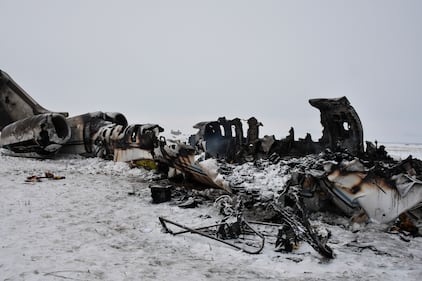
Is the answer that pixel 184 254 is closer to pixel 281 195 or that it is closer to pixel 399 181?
pixel 281 195

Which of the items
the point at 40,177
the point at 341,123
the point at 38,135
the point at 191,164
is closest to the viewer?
the point at 191,164

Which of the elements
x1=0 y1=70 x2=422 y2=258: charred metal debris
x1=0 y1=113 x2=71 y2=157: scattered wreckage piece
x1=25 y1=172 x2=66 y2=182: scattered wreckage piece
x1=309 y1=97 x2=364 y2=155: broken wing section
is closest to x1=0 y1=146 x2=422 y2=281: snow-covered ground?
x1=0 y1=70 x2=422 y2=258: charred metal debris

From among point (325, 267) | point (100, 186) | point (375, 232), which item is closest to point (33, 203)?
point (100, 186)

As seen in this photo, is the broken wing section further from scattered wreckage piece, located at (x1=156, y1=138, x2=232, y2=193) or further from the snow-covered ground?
the snow-covered ground

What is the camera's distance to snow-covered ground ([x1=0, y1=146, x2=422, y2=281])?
11.8 feet

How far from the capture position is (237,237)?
16.0ft

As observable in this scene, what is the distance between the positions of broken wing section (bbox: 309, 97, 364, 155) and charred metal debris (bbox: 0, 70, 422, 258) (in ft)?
0.08

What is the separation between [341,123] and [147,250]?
255 inches

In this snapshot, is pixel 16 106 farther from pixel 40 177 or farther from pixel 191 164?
pixel 191 164

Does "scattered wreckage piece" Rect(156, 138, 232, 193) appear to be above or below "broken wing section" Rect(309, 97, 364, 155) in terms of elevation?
below

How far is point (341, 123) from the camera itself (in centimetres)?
859

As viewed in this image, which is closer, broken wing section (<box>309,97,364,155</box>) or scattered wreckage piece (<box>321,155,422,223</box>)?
scattered wreckage piece (<box>321,155,422,223</box>)

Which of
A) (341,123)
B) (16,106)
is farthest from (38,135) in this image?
(341,123)

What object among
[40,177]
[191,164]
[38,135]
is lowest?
[40,177]
